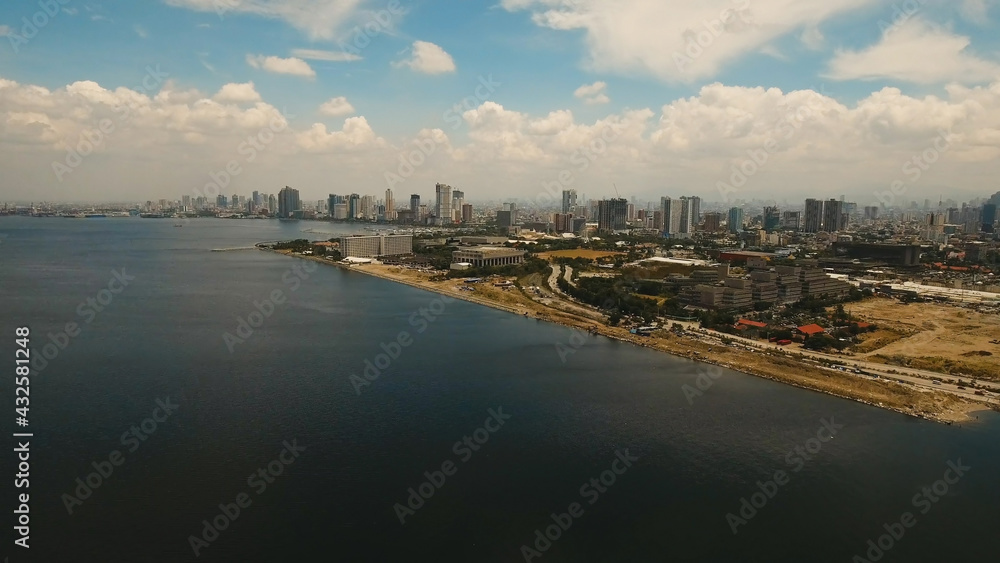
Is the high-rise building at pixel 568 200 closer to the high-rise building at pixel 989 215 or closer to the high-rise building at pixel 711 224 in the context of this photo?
the high-rise building at pixel 711 224

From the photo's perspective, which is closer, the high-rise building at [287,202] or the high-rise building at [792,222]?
the high-rise building at [792,222]

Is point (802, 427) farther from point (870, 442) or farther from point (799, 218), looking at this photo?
point (799, 218)

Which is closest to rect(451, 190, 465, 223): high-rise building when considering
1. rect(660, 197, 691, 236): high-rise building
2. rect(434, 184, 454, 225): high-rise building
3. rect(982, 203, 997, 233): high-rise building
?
rect(434, 184, 454, 225): high-rise building

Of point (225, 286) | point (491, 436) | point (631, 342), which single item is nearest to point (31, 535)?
point (491, 436)

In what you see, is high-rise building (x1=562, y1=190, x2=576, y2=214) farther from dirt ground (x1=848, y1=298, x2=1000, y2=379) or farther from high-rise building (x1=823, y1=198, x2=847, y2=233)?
dirt ground (x1=848, y1=298, x2=1000, y2=379)

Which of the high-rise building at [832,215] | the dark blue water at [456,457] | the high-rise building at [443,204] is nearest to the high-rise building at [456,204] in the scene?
the high-rise building at [443,204]

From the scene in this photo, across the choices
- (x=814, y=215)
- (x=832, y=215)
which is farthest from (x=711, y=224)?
(x=832, y=215)

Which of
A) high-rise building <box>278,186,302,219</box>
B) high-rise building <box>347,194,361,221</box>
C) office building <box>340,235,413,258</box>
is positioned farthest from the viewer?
high-rise building <box>278,186,302,219</box>
